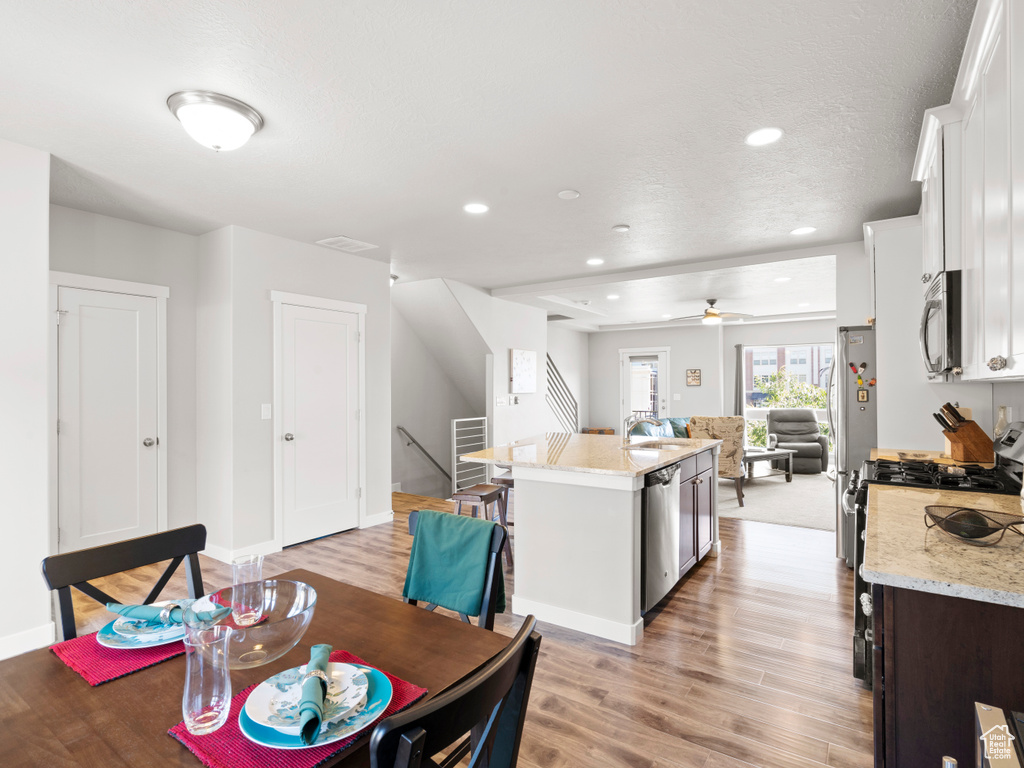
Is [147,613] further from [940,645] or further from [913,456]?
[913,456]

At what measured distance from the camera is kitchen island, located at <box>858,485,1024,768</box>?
1162mm

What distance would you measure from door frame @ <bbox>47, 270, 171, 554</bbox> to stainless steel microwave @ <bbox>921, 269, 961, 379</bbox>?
488cm

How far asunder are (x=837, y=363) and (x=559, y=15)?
340 centimetres

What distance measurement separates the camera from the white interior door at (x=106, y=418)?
146 inches

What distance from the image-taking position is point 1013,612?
1.15m

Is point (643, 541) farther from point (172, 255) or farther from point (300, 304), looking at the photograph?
point (172, 255)

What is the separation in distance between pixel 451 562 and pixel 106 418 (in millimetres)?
3529

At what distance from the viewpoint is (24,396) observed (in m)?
2.78

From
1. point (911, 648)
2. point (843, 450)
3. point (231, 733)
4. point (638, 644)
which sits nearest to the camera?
point (231, 733)

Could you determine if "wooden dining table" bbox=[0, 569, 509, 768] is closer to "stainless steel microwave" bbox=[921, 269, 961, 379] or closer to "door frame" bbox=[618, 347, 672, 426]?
"stainless steel microwave" bbox=[921, 269, 961, 379]

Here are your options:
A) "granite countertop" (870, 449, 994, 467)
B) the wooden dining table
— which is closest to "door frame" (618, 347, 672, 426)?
"granite countertop" (870, 449, 994, 467)

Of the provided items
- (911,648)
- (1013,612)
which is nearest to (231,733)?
(911,648)

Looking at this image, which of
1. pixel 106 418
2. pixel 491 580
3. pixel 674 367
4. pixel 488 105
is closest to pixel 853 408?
pixel 488 105

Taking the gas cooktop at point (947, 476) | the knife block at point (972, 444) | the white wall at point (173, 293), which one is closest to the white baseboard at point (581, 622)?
the gas cooktop at point (947, 476)
